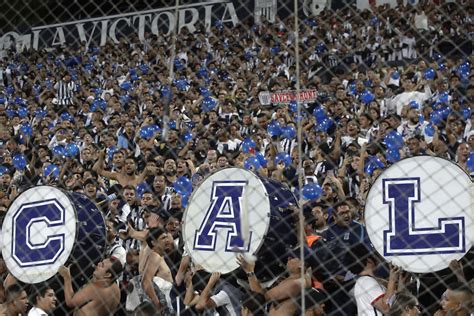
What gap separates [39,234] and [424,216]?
5.16ft

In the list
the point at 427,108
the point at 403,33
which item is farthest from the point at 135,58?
the point at 427,108

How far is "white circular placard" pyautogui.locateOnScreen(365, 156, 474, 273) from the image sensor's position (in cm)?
297

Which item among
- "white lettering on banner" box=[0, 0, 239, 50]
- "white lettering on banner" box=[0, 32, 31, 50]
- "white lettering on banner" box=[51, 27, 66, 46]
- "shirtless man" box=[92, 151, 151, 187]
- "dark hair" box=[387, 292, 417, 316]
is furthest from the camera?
"white lettering on banner" box=[51, 27, 66, 46]

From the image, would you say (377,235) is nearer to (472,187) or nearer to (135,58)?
(472,187)

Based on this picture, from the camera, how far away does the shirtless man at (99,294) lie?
3.76 metres

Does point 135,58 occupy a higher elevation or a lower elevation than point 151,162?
higher

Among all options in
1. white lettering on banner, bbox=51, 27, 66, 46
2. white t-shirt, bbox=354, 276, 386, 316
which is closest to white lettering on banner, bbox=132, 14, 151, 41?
white lettering on banner, bbox=51, 27, 66, 46

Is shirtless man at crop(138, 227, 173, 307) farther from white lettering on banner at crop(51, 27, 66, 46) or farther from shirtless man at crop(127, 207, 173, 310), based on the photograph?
white lettering on banner at crop(51, 27, 66, 46)

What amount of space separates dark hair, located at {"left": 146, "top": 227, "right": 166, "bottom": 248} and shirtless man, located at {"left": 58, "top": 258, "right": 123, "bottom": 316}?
272 mm

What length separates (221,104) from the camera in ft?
21.2

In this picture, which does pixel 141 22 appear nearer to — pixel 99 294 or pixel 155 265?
pixel 155 265

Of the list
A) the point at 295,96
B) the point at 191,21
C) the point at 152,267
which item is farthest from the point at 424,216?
the point at 191,21

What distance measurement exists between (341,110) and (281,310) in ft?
8.67

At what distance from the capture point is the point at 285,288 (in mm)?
3441
